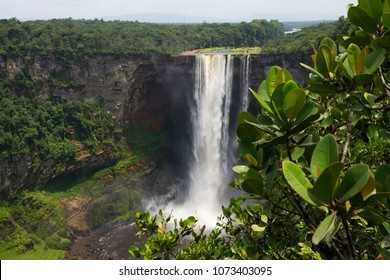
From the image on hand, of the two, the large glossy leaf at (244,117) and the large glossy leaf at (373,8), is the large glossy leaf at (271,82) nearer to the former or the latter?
the large glossy leaf at (244,117)

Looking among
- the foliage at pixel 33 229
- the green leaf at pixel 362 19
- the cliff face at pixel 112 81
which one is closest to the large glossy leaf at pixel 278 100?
the green leaf at pixel 362 19

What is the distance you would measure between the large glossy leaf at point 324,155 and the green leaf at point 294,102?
258 millimetres

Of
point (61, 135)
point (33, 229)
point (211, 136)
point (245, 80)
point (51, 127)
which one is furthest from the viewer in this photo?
point (211, 136)

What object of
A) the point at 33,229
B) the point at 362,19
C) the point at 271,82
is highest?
the point at 362,19

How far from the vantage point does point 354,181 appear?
1.66 meters

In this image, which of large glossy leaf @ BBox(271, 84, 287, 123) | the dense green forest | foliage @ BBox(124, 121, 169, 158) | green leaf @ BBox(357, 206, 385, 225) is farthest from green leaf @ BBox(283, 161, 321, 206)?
foliage @ BBox(124, 121, 169, 158)

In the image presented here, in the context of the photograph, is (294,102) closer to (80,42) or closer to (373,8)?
(373,8)

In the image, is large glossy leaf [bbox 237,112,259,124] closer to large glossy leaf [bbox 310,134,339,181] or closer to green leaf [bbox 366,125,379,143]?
large glossy leaf [bbox 310,134,339,181]

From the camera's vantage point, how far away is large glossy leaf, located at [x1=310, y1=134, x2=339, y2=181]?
1800 millimetres

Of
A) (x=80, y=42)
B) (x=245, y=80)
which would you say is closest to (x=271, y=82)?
(x=245, y=80)

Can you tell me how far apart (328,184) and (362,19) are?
1342 mm

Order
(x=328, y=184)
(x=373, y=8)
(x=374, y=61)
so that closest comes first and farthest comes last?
(x=328, y=184), (x=374, y=61), (x=373, y=8)

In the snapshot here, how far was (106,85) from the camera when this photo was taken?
1093 inches

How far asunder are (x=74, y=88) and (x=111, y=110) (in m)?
3.08
